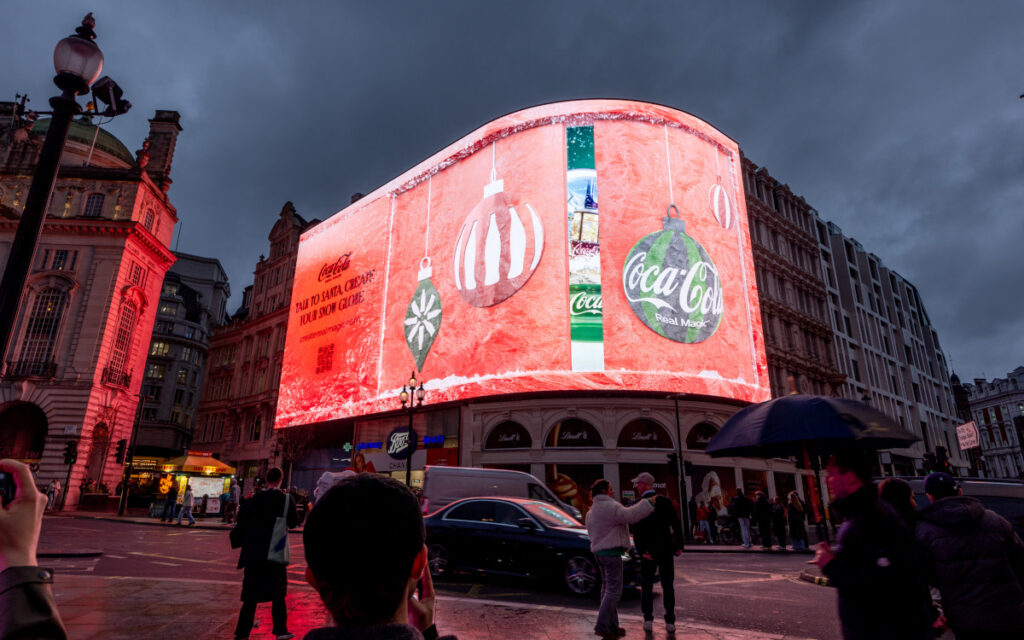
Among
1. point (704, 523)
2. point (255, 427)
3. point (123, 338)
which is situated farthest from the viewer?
point (255, 427)

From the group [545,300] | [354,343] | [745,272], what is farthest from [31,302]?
[745,272]

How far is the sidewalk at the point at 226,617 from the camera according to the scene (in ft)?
19.5

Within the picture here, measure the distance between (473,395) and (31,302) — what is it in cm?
3145

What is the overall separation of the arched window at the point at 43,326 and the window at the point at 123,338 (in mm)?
3139

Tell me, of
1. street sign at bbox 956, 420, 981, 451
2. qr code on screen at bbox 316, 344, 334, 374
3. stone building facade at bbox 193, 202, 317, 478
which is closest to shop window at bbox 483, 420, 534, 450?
qr code on screen at bbox 316, 344, 334, 374

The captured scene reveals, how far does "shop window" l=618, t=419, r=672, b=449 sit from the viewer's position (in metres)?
26.0

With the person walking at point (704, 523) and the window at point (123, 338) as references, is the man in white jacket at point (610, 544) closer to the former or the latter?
the person walking at point (704, 523)

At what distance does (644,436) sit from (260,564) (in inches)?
898

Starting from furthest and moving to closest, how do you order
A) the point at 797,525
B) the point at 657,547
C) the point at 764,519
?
the point at 764,519, the point at 797,525, the point at 657,547

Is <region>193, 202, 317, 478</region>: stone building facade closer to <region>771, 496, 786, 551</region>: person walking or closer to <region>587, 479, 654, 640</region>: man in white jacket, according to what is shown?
<region>771, 496, 786, 551</region>: person walking

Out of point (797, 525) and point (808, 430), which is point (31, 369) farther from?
point (808, 430)

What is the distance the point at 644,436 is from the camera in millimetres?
26250

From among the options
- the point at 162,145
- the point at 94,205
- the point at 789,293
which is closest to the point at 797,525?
the point at 789,293

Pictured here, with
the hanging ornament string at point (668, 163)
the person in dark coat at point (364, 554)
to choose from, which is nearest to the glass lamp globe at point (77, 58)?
the person in dark coat at point (364, 554)
